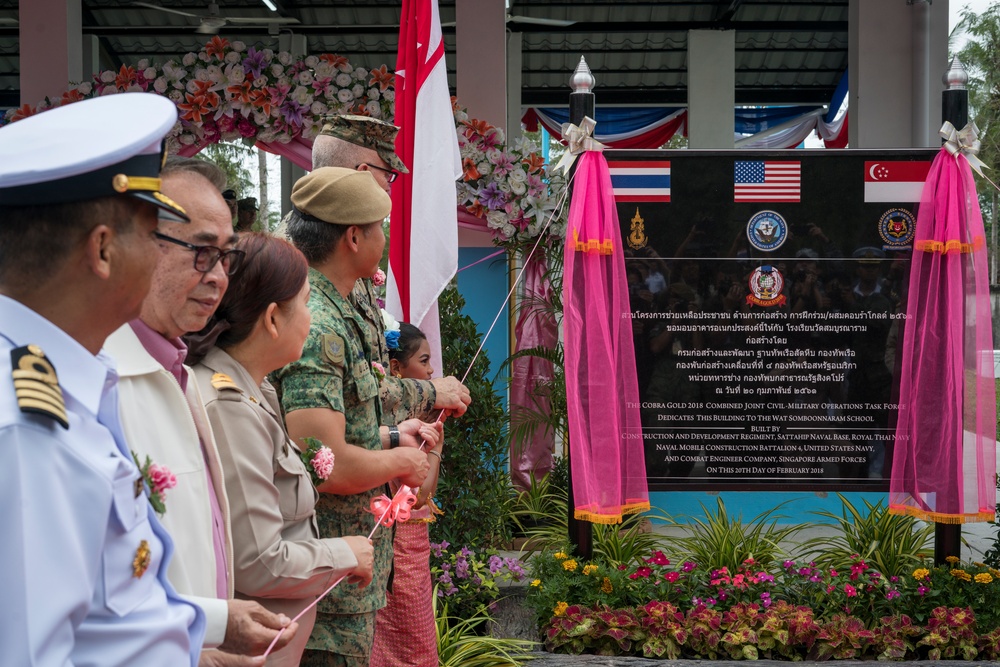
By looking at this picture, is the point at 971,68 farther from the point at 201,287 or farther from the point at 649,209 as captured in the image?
the point at 201,287

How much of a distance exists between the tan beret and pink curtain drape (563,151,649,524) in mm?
1891

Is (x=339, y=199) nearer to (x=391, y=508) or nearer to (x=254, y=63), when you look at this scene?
(x=391, y=508)

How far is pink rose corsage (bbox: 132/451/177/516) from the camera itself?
124 centimetres

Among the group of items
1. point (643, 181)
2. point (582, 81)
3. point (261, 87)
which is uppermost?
point (261, 87)

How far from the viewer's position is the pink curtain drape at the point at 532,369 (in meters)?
5.94

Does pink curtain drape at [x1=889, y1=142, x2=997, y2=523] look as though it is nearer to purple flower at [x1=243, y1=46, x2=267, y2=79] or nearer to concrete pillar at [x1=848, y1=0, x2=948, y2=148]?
concrete pillar at [x1=848, y1=0, x2=948, y2=148]

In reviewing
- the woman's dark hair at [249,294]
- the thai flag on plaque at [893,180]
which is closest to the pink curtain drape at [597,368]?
the thai flag on plaque at [893,180]

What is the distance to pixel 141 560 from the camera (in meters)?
1.08

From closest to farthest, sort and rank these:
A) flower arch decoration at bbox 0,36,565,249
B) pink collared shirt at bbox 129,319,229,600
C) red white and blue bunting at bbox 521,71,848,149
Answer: pink collared shirt at bbox 129,319,229,600 → flower arch decoration at bbox 0,36,565,249 → red white and blue bunting at bbox 521,71,848,149

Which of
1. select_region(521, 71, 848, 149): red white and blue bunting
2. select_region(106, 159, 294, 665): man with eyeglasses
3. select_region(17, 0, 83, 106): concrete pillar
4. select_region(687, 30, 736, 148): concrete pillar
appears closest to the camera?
select_region(106, 159, 294, 665): man with eyeglasses

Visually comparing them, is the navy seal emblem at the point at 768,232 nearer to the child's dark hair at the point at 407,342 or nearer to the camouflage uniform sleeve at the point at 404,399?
the child's dark hair at the point at 407,342

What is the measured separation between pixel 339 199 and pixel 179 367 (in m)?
0.83

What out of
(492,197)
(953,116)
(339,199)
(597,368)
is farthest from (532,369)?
(339,199)

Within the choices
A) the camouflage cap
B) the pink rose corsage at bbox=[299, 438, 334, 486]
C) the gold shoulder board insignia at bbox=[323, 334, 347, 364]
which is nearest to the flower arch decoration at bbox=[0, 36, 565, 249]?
the camouflage cap
